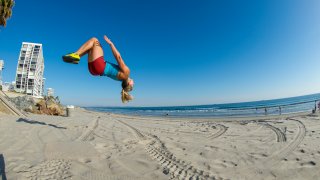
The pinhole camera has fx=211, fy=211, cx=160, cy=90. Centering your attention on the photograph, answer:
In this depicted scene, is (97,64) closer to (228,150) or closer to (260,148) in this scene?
(228,150)

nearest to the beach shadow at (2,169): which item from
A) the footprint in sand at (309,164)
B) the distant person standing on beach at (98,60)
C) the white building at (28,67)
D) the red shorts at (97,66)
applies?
the distant person standing on beach at (98,60)

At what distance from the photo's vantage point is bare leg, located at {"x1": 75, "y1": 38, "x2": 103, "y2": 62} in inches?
154

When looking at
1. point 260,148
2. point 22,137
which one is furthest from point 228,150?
point 22,137

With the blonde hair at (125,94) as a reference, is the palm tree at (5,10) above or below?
above

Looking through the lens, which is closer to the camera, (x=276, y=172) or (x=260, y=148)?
(x=276, y=172)

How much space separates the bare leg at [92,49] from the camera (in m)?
3.90

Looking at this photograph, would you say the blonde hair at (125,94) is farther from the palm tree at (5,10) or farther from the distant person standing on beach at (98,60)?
the palm tree at (5,10)

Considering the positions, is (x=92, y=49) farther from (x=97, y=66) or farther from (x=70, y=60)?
(x=70, y=60)

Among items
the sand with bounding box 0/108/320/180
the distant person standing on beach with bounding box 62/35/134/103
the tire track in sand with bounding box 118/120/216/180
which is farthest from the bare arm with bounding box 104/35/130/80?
the tire track in sand with bounding box 118/120/216/180

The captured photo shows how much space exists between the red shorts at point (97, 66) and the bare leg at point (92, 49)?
0.23 ft

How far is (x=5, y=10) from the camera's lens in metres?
14.1

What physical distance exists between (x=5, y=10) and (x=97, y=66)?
1452 cm

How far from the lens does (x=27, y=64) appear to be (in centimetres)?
6397

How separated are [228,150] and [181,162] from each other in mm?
1506
